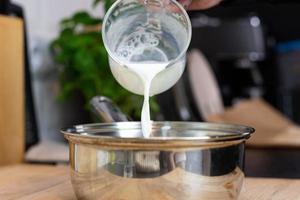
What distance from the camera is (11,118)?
91cm

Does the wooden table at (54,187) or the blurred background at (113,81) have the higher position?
the blurred background at (113,81)

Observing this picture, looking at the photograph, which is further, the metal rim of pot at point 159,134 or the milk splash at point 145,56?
the milk splash at point 145,56

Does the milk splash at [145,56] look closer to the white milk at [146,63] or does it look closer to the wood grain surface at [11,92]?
the white milk at [146,63]

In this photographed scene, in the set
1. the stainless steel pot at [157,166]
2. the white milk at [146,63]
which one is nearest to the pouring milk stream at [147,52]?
the white milk at [146,63]

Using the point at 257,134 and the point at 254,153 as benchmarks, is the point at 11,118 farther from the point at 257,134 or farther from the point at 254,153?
the point at 257,134

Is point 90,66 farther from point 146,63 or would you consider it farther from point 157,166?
point 157,166

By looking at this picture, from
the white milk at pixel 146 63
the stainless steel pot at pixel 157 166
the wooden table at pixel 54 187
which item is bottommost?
the wooden table at pixel 54 187

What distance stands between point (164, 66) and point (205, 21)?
3.48 ft

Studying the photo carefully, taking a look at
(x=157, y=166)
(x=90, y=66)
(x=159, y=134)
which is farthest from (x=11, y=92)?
(x=157, y=166)

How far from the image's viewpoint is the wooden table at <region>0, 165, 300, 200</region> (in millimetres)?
612

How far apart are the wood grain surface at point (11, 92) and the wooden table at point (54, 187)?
12cm

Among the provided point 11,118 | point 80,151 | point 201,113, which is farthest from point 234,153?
point 201,113

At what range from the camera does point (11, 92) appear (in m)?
0.91

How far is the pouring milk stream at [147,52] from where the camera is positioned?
0.62 m
